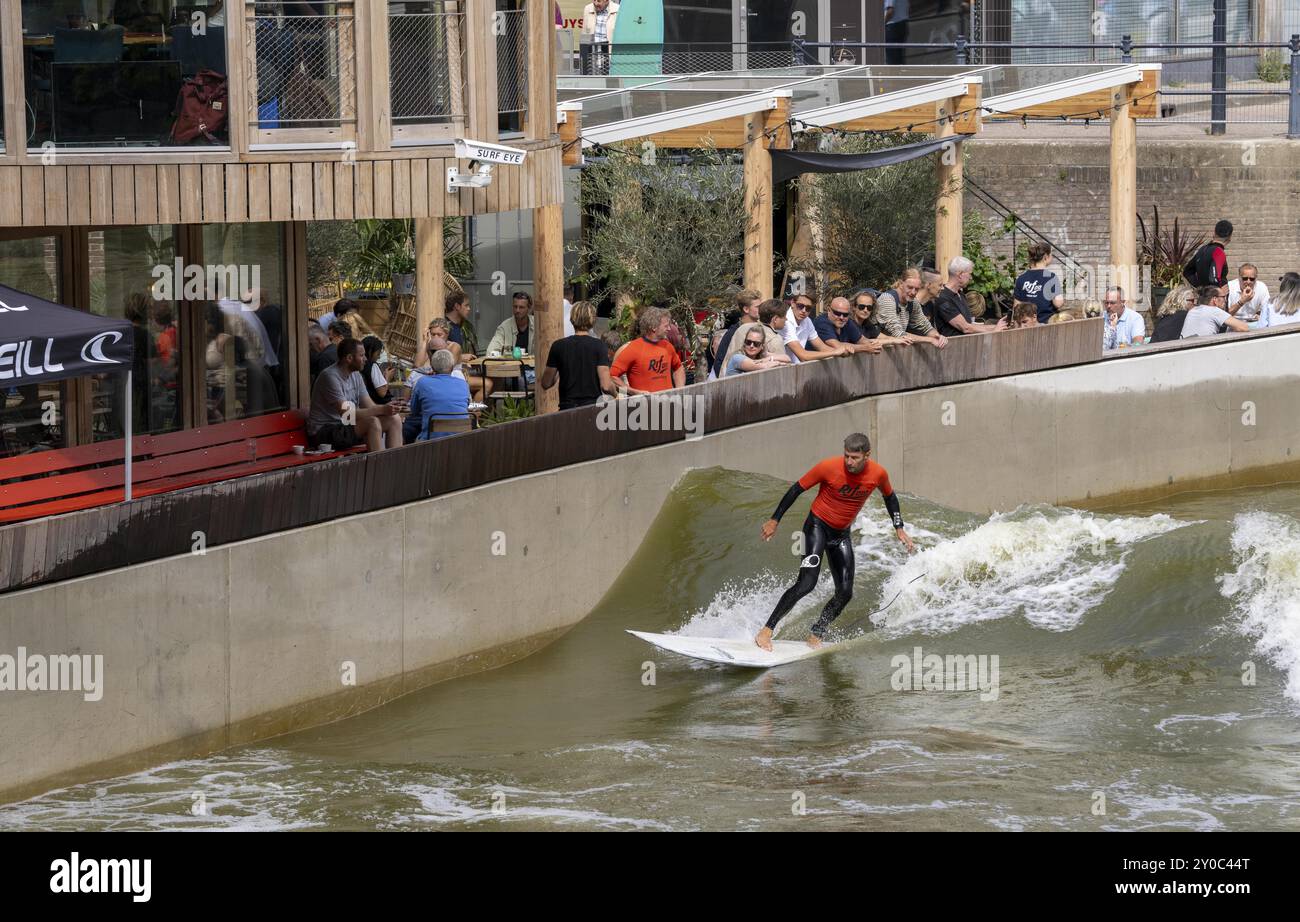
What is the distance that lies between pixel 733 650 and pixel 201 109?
5.92m

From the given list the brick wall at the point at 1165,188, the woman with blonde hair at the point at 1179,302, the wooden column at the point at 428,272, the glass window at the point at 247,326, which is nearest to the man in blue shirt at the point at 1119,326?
the woman with blonde hair at the point at 1179,302

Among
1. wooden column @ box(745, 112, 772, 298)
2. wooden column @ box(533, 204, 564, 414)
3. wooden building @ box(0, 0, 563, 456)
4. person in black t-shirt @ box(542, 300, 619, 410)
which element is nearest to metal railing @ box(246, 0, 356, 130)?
wooden building @ box(0, 0, 563, 456)

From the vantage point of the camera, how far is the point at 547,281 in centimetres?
1844

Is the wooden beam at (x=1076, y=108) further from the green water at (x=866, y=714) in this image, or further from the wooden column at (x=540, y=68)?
the wooden column at (x=540, y=68)

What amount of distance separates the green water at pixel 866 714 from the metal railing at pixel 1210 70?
13.7m

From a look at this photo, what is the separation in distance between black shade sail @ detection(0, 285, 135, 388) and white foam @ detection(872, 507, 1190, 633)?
6.90 meters

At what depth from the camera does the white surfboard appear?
14391 mm

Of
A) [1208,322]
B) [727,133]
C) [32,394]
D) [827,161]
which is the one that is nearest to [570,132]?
[827,161]

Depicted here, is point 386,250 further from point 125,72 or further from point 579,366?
point 125,72

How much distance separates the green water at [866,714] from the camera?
10.9 metres

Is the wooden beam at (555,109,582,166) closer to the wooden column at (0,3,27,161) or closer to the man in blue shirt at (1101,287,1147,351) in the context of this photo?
the man in blue shirt at (1101,287,1147,351)
